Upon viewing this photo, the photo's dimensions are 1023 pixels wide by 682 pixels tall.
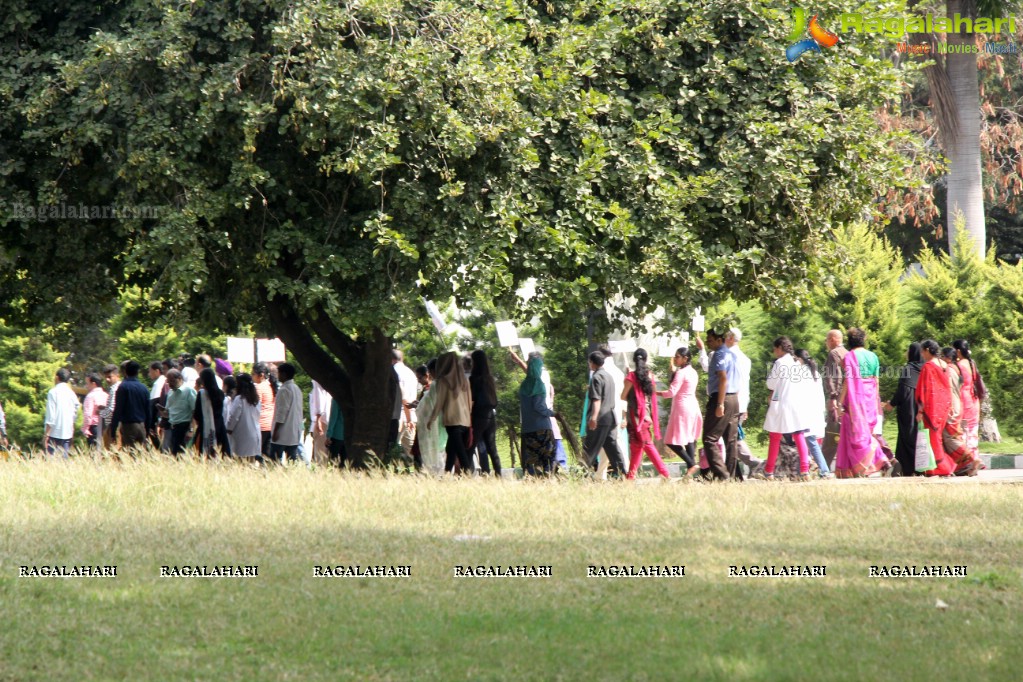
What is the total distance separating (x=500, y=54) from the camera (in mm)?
12648

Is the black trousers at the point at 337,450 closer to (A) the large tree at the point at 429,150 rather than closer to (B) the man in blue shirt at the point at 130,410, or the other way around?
(B) the man in blue shirt at the point at 130,410

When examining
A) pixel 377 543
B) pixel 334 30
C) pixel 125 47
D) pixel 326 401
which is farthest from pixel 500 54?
pixel 326 401

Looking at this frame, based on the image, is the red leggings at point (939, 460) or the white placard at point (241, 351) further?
the white placard at point (241, 351)

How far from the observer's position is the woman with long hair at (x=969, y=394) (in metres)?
16.5

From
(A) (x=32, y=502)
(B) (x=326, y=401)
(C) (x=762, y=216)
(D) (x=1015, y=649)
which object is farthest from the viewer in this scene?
(B) (x=326, y=401)

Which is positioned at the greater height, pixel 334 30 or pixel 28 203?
pixel 334 30

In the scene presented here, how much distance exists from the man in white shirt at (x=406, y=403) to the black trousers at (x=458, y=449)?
5.85 feet

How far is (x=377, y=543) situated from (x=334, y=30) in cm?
538

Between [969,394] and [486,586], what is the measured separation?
10.5 meters

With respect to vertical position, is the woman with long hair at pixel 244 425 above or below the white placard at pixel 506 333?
below

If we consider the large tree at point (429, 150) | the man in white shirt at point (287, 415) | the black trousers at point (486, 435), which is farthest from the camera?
the man in white shirt at point (287, 415)

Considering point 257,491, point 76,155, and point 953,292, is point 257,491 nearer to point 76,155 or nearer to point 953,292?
point 76,155

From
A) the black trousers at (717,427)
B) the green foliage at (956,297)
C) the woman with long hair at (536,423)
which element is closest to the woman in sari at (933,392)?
the black trousers at (717,427)

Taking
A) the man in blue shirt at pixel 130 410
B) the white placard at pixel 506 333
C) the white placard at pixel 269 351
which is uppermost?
the white placard at pixel 506 333
